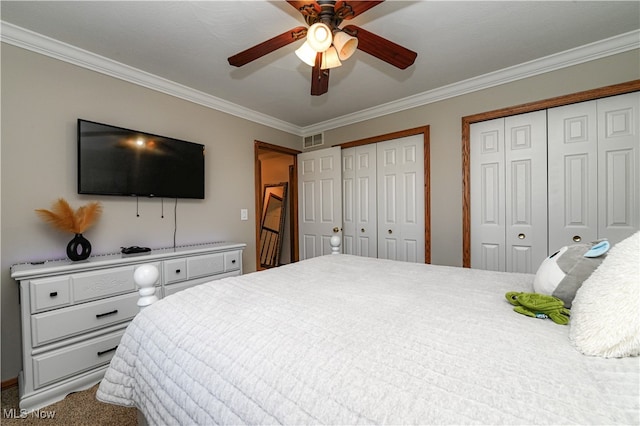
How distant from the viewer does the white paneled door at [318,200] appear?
368 cm

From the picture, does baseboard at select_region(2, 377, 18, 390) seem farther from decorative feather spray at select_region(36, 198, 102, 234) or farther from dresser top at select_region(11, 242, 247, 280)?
decorative feather spray at select_region(36, 198, 102, 234)

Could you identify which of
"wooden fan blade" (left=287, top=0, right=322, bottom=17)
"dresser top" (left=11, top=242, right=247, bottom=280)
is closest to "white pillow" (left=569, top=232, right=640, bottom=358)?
"wooden fan blade" (left=287, top=0, right=322, bottom=17)

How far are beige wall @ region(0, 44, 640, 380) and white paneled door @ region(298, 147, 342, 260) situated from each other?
1.92ft

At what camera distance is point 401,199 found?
3234 mm

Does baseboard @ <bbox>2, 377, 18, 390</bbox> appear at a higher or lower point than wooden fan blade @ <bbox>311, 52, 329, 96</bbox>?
lower

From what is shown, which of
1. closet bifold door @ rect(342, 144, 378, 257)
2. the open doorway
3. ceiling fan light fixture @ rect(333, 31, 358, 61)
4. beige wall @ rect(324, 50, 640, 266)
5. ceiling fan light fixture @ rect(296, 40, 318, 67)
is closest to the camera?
ceiling fan light fixture @ rect(333, 31, 358, 61)

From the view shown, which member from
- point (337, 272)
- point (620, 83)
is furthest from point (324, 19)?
point (620, 83)

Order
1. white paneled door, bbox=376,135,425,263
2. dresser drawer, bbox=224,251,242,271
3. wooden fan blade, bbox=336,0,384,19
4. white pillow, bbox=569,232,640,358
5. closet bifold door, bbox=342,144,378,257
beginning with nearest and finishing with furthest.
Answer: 1. white pillow, bbox=569,232,640,358
2. wooden fan blade, bbox=336,0,384,19
3. dresser drawer, bbox=224,251,242,271
4. white paneled door, bbox=376,135,425,263
5. closet bifold door, bbox=342,144,378,257

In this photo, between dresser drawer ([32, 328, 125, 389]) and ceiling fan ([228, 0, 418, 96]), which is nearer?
ceiling fan ([228, 0, 418, 96])

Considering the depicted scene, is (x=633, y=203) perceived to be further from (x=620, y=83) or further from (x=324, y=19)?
(x=324, y=19)

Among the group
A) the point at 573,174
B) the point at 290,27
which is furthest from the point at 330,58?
the point at 573,174

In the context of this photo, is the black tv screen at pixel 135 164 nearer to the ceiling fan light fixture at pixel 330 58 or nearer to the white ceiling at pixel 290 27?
the white ceiling at pixel 290 27

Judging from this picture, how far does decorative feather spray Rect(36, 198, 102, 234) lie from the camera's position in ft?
6.07

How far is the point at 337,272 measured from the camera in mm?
1645
